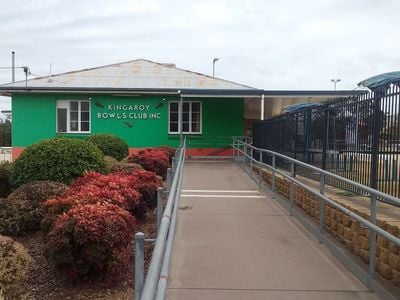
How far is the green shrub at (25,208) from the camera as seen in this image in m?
7.36

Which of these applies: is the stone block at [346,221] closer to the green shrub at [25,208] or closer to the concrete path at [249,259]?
the concrete path at [249,259]

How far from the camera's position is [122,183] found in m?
8.02

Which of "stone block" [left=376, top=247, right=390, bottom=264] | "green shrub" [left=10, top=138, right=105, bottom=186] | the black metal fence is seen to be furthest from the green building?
"stone block" [left=376, top=247, right=390, bottom=264]

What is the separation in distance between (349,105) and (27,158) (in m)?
6.20

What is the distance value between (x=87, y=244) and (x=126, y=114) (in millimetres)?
16838

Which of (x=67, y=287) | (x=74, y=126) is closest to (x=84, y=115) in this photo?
(x=74, y=126)

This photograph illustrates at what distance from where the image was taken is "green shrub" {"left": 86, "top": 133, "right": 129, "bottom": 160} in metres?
16.5

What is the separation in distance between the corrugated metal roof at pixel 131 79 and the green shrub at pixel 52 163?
11.5 m

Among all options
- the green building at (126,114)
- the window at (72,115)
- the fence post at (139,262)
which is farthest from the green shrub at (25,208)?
the window at (72,115)

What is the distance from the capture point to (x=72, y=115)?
2202 centimetres

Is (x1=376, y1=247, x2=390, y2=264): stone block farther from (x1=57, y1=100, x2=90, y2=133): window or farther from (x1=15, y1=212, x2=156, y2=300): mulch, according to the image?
(x1=57, y1=100, x2=90, y2=133): window

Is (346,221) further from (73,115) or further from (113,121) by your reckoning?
(73,115)

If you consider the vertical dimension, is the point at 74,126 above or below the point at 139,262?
above

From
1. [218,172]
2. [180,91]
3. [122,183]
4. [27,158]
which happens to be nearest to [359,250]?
[122,183]
